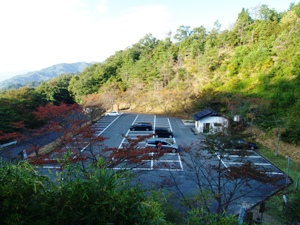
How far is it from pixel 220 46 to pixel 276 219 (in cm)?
2913

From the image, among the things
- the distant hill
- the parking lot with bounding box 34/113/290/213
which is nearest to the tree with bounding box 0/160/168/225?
the parking lot with bounding box 34/113/290/213

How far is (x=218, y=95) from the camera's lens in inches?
901

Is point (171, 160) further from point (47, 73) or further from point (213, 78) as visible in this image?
point (47, 73)

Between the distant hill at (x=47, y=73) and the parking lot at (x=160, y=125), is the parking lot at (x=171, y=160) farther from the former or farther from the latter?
the distant hill at (x=47, y=73)

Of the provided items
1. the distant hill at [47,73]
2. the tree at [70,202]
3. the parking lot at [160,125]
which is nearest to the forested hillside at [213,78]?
the parking lot at [160,125]

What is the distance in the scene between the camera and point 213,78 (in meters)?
26.7

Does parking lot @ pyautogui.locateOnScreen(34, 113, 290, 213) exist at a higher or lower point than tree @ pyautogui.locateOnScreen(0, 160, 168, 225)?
lower

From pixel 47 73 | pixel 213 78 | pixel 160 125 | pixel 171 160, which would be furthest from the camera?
pixel 47 73

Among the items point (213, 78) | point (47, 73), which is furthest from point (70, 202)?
point (47, 73)

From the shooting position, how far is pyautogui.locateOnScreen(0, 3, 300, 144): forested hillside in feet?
55.2

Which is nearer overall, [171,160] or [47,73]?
[171,160]

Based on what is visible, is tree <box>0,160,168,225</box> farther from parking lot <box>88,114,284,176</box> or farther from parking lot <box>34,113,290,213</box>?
parking lot <box>88,114,284,176</box>

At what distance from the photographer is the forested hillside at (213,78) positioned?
16.8 metres

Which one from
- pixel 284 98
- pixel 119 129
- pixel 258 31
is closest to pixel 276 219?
pixel 284 98
